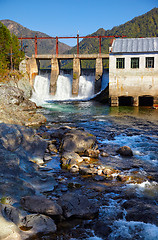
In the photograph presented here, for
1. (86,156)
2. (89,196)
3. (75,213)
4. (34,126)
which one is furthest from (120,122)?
(75,213)

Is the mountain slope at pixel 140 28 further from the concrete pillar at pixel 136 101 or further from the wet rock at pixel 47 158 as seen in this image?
the wet rock at pixel 47 158

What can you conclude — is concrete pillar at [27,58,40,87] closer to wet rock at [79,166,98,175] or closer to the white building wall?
the white building wall

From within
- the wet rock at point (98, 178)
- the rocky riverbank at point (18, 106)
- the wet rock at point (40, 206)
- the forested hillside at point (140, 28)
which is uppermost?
the forested hillside at point (140, 28)

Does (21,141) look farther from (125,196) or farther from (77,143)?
(125,196)

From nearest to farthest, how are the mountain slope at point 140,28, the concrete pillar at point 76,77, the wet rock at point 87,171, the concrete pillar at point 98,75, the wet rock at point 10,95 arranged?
the wet rock at point 87,171
the wet rock at point 10,95
the concrete pillar at point 98,75
the concrete pillar at point 76,77
the mountain slope at point 140,28

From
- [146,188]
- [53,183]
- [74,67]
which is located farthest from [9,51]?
[146,188]

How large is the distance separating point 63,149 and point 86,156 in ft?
4.64

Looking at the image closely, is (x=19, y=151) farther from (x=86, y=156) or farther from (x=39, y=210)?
(x=39, y=210)

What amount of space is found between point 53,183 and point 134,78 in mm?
23579

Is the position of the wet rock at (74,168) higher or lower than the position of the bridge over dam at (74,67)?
lower

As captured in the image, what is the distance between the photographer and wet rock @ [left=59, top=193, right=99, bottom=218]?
6953 millimetres

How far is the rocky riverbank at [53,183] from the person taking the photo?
6.19m

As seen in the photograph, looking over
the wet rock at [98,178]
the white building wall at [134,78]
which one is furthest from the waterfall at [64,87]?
the wet rock at [98,178]

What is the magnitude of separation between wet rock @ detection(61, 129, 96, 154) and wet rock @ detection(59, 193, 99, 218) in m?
5.63
